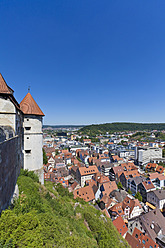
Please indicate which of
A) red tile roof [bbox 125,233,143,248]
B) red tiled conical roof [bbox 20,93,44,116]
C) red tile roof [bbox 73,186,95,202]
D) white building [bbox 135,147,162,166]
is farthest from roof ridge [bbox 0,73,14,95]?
white building [bbox 135,147,162,166]

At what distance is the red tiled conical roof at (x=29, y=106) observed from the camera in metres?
17.1

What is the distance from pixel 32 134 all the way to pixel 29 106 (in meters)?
3.96

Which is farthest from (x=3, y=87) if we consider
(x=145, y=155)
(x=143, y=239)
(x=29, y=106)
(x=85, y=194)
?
(x=145, y=155)

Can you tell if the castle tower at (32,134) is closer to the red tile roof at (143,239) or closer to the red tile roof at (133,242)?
the red tile roof at (133,242)

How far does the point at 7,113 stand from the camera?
11.9 m

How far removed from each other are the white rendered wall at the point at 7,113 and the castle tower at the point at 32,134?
484 cm

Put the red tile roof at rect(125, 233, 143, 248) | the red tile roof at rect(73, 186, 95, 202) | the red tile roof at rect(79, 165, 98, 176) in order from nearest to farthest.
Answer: the red tile roof at rect(125, 233, 143, 248) < the red tile roof at rect(73, 186, 95, 202) < the red tile roof at rect(79, 165, 98, 176)

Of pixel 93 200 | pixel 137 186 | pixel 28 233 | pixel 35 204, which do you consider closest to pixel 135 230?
pixel 93 200

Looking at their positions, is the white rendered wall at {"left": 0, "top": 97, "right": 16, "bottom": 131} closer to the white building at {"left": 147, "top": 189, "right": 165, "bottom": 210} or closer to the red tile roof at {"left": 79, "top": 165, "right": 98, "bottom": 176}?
the red tile roof at {"left": 79, "top": 165, "right": 98, "bottom": 176}

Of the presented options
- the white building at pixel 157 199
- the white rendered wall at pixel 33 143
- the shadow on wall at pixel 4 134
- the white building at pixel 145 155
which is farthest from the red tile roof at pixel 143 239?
the white building at pixel 145 155

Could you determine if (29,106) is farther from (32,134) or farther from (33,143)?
(33,143)

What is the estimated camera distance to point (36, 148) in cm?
1758

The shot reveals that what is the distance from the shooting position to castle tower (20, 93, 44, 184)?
17.1m

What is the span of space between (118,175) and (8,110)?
4299cm
